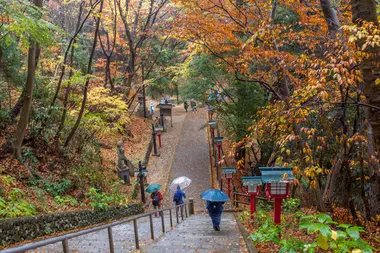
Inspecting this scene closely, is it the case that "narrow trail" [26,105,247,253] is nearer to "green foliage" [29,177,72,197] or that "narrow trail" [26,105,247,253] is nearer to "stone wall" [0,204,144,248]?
"stone wall" [0,204,144,248]

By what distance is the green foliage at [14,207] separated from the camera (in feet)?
25.6

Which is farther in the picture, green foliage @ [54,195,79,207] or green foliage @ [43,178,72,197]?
green foliage @ [43,178,72,197]

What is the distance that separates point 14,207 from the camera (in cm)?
811

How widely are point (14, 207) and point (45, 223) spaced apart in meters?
0.95

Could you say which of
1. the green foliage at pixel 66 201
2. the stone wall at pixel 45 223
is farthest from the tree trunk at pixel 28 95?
the stone wall at pixel 45 223

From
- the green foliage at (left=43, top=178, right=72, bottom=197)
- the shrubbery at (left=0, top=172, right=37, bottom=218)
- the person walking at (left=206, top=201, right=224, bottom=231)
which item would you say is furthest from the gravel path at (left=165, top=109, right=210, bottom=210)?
the shrubbery at (left=0, top=172, right=37, bottom=218)

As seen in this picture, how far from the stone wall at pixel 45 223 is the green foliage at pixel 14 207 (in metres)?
0.70

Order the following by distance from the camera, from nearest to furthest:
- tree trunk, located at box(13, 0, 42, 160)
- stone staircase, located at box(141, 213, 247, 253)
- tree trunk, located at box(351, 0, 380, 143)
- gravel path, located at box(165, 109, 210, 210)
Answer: tree trunk, located at box(351, 0, 380, 143) → stone staircase, located at box(141, 213, 247, 253) → tree trunk, located at box(13, 0, 42, 160) → gravel path, located at box(165, 109, 210, 210)

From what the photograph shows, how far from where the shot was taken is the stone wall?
6.80 metres

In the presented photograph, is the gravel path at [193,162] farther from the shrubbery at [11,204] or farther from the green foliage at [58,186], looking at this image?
the shrubbery at [11,204]

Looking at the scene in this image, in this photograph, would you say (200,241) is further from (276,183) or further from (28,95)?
(28,95)

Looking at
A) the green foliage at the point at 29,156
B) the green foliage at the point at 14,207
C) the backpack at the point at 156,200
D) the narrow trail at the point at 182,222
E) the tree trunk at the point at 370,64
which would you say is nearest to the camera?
the tree trunk at the point at 370,64

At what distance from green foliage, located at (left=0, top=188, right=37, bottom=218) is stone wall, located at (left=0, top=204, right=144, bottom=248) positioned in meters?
0.70

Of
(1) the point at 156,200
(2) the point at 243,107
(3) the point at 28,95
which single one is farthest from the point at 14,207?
(2) the point at 243,107
